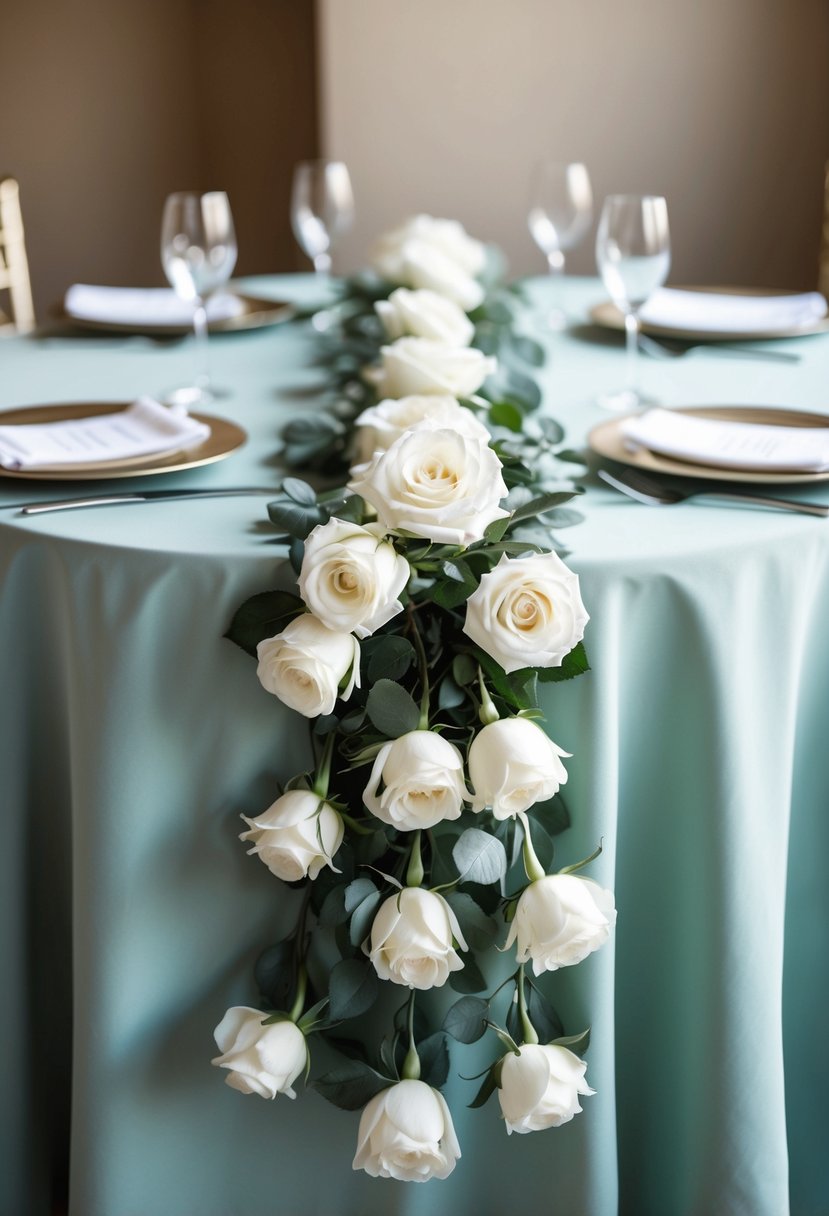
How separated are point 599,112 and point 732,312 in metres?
1.40

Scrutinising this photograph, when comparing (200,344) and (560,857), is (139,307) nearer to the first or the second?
(200,344)

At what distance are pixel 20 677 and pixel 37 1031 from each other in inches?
15.0

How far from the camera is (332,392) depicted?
5.39ft

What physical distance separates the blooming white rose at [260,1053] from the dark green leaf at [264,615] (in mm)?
303

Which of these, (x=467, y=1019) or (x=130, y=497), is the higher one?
(x=130, y=497)

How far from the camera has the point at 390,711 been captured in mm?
907

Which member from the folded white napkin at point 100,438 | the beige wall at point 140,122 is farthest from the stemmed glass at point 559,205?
the beige wall at point 140,122

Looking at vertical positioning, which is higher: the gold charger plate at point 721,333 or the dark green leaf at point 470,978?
the gold charger plate at point 721,333

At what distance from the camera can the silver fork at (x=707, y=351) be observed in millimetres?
1757

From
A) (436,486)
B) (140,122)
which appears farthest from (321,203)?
(140,122)

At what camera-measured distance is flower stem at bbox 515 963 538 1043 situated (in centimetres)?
97

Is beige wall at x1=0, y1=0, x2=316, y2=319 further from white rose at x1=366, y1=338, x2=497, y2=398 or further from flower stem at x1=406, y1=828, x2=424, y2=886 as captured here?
flower stem at x1=406, y1=828, x2=424, y2=886

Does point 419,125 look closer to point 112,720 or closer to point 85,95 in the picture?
point 85,95

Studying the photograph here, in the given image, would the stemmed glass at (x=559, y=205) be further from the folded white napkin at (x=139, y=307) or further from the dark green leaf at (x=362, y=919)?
the dark green leaf at (x=362, y=919)
